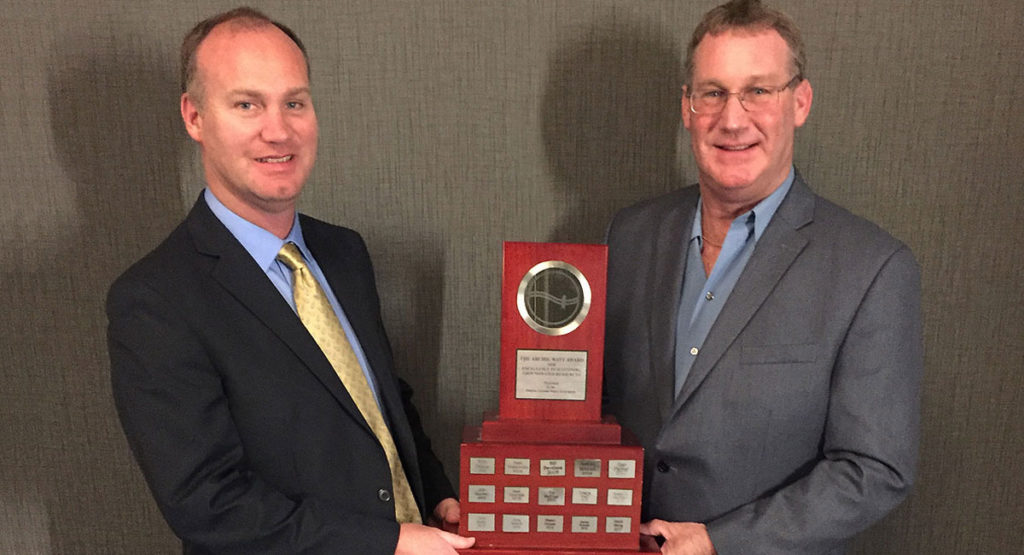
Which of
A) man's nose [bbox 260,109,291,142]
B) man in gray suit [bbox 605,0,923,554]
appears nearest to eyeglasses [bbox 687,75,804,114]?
man in gray suit [bbox 605,0,923,554]

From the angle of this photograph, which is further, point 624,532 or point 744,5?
point 744,5

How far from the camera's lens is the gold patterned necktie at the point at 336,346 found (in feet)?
5.26

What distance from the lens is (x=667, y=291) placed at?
173 cm

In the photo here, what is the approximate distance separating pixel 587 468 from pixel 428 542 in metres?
0.32

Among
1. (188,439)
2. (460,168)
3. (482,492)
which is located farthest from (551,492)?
(460,168)

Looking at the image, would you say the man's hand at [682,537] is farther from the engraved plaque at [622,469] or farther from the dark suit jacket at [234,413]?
the dark suit jacket at [234,413]

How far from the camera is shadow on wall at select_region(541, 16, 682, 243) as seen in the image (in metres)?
2.21

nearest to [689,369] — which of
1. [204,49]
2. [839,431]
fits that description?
[839,431]

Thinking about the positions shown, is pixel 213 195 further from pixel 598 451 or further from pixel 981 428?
pixel 981 428

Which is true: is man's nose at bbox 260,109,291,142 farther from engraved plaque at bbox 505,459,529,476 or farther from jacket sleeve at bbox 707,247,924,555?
jacket sleeve at bbox 707,247,924,555

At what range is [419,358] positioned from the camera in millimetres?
2324

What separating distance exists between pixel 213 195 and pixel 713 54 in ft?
3.30

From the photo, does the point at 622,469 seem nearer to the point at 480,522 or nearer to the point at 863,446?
the point at 480,522

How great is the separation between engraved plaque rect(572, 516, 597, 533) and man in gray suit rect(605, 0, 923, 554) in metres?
0.15
